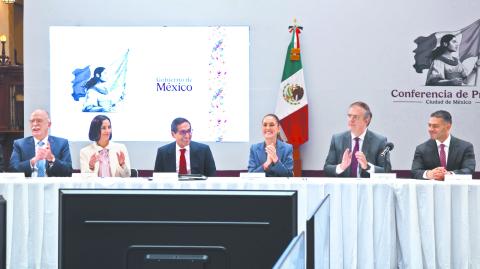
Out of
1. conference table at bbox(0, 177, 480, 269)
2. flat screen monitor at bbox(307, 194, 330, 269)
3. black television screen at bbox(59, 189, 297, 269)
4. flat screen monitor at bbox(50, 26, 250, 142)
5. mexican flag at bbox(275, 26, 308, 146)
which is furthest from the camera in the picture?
flat screen monitor at bbox(50, 26, 250, 142)

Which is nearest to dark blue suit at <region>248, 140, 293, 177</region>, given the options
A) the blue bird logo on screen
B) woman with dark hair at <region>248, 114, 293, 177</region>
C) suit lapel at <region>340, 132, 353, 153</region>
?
woman with dark hair at <region>248, 114, 293, 177</region>

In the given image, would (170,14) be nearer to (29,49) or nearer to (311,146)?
(29,49)

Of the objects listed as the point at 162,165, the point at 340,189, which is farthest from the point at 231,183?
the point at 162,165

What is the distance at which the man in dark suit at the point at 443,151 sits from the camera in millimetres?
5883

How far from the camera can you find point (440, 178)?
5.14 m

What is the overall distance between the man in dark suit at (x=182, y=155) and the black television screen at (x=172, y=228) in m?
4.42

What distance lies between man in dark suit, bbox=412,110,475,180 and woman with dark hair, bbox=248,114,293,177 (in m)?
1.01

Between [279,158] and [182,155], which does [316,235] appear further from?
[182,155]

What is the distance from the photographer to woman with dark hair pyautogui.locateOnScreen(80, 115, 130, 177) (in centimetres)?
586

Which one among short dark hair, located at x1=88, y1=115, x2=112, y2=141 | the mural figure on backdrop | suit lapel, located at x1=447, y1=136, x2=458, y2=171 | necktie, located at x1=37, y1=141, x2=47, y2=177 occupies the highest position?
the mural figure on backdrop

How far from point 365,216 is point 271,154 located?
3.71 ft

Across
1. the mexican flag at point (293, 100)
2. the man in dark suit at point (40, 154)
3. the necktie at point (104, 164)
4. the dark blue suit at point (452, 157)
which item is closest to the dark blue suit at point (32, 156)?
the man in dark suit at point (40, 154)

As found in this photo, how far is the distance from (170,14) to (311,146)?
6.76 feet

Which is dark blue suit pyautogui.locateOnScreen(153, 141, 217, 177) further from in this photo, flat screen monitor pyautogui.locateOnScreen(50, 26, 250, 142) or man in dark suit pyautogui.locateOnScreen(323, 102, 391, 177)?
flat screen monitor pyautogui.locateOnScreen(50, 26, 250, 142)
